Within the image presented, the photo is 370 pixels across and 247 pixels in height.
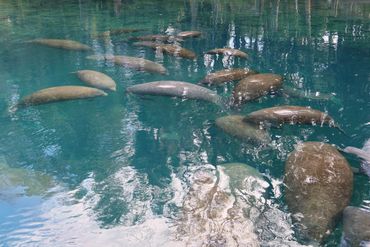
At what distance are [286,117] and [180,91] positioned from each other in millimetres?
2218

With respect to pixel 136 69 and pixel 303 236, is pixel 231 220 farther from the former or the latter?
pixel 136 69

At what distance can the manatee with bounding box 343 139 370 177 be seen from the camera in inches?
197

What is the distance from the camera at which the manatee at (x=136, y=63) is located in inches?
370

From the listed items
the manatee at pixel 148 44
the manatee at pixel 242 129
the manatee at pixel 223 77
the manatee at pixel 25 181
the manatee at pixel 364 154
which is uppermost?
the manatee at pixel 148 44

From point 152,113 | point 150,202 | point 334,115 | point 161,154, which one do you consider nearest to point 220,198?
point 150,202

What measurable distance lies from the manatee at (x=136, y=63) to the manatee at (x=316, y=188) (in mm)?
4923

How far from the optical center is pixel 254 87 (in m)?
7.49

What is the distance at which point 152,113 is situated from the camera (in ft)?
23.5

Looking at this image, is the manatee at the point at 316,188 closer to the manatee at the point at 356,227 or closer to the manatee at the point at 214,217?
the manatee at the point at 356,227

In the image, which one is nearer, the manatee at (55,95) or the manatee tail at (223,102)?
the manatee tail at (223,102)

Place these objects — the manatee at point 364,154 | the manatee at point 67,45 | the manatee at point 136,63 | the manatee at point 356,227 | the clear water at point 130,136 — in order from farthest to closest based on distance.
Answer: the manatee at point 67,45 < the manatee at point 136,63 < the manatee at point 364,154 < the clear water at point 130,136 < the manatee at point 356,227

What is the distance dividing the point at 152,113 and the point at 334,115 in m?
3.20

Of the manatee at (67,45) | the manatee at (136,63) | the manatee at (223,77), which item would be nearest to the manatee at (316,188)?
the manatee at (223,77)

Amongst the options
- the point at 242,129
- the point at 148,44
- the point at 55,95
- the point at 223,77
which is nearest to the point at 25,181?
the point at 55,95
